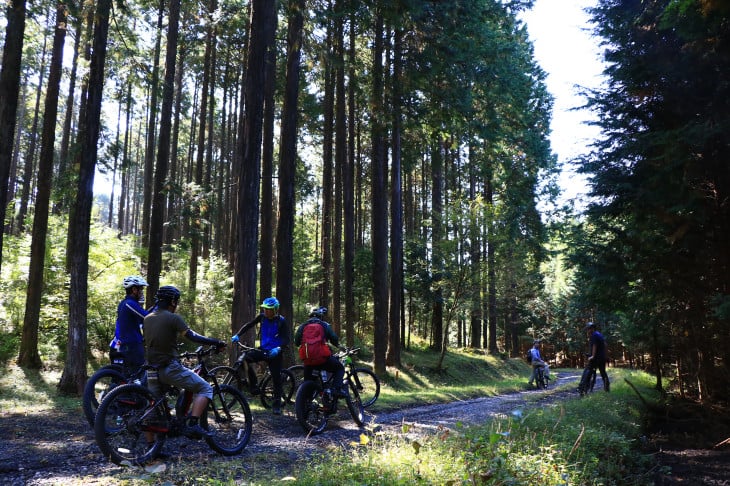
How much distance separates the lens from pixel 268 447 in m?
6.50

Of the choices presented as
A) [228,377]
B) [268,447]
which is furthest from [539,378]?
[268,447]

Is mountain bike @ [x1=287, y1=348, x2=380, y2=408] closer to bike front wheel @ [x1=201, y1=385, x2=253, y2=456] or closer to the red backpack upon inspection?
the red backpack

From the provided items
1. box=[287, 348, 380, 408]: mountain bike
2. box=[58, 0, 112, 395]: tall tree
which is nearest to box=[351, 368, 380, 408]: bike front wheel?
box=[287, 348, 380, 408]: mountain bike

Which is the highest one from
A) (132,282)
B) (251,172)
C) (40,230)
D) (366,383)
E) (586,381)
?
(251,172)

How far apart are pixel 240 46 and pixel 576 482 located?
1545 centimetres

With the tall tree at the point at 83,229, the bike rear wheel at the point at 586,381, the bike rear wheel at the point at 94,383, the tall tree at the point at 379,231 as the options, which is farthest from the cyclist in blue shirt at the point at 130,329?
the bike rear wheel at the point at 586,381

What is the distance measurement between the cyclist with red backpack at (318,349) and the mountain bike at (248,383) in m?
1.23

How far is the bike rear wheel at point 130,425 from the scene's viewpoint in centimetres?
489

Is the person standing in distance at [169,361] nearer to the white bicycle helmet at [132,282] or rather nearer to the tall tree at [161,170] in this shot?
the white bicycle helmet at [132,282]

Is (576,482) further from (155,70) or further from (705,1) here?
(155,70)

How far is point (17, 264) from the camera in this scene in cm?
1634

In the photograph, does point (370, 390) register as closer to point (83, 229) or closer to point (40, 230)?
point (83, 229)

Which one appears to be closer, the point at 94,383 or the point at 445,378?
the point at 94,383

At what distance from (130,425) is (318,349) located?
3.06 m
